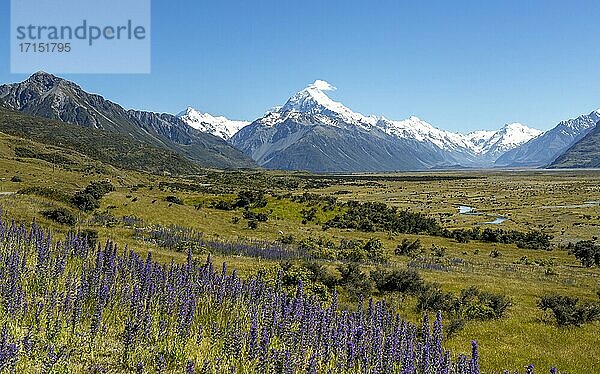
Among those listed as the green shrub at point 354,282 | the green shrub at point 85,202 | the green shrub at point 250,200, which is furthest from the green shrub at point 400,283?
the green shrub at point 250,200

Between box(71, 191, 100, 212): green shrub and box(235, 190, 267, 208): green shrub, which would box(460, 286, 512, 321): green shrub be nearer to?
box(71, 191, 100, 212): green shrub

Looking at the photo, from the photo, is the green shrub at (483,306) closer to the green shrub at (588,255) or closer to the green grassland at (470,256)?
the green grassland at (470,256)

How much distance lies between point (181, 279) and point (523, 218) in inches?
3423

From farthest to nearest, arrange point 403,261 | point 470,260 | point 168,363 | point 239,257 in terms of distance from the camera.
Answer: point 470,260, point 403,261, point 239,257, point 168,363

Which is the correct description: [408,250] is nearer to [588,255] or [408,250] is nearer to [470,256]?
[470,256]

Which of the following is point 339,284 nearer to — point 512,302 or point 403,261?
point 512,302

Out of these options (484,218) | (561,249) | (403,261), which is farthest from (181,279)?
(484,218)

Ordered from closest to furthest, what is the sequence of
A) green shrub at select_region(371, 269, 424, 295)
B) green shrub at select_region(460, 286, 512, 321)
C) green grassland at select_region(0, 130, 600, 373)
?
green grassland at select_region(0, 130, 600, 373) < green shrub at select_region(460, 286, 512, 321) < green shrub at select_region(371, 269, 424, 295)

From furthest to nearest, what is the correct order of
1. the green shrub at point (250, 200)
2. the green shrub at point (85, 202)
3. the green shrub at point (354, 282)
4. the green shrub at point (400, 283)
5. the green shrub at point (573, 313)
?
the green shrub at point (250, 200) < the green shrub at point (85, 202) < the green shrub at point (400, 283) < the green shrub at point (354, 282) < the green shrub at point (573, 313)

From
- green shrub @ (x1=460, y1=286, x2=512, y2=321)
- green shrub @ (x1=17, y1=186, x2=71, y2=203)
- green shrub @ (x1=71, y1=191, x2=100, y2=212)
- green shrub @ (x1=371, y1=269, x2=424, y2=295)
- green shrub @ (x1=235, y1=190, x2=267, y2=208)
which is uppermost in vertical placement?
green shrub @ (x1=17, y1=186, x2=71, y2=203)

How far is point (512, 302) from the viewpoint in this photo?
2402 cm

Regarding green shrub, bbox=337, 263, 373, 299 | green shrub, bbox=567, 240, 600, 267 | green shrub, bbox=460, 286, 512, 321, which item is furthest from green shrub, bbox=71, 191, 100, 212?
green shrub, bbox=567, 240, 600, 267

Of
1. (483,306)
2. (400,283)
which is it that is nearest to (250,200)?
(400,283)

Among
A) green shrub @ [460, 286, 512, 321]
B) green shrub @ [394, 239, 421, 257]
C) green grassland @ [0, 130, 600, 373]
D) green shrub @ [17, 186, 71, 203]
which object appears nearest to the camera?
green grassland @ [0, 130, 600, 373]
